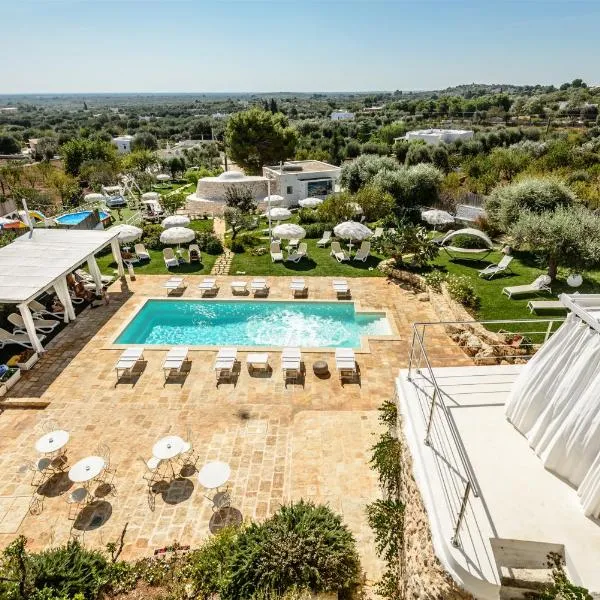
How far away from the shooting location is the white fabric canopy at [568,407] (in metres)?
5.79

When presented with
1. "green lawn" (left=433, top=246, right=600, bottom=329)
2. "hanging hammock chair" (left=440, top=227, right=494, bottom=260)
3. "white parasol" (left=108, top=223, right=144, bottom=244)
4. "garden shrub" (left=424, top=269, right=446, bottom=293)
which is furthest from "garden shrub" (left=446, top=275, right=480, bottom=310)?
"white parasol" (left=108, top=223, right=144, bottom=244)

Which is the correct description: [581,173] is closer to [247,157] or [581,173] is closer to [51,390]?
[247,157]

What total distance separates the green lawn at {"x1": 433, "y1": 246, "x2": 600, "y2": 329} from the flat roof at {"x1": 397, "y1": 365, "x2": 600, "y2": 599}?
9381 mm

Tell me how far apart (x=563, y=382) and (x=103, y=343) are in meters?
15.2

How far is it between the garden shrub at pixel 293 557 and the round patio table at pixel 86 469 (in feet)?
13.4

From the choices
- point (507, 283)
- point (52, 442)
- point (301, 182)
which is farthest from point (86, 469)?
point (301, 182)

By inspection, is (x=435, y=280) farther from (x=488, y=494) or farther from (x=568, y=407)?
(x=488, y=494)

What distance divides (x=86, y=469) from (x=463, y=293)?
48.2 ft

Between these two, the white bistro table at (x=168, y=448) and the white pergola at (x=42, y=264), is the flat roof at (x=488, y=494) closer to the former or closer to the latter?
the white bistro table at (x=168, y=448)

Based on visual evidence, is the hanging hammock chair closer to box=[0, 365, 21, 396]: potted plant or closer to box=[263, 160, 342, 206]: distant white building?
box=[263, 160, 342, 206]: distant white building

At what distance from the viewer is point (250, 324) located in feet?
60.1

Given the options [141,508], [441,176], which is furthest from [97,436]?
[441,176]

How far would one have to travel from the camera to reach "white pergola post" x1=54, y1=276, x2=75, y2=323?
1667cm

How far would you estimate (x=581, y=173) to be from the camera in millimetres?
32062
